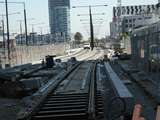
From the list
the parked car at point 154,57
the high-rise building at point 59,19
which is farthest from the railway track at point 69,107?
the high-rise building at point 59,19

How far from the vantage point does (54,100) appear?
1738 cm

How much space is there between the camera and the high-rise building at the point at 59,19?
532 ft

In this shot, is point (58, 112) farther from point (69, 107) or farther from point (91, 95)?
point (91, 95)

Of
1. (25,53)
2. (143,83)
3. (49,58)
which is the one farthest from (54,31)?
(143,83)

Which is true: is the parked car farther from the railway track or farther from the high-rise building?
the high-rise building

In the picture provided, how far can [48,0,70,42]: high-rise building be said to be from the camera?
532 feet

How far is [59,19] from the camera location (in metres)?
182

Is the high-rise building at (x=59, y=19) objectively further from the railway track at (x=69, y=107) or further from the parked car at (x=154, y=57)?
the railway track at (x=69, y=107)

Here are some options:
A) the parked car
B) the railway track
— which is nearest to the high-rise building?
the parked car

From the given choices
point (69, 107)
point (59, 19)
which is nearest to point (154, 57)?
point (69, 107)

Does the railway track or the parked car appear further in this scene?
the parked car

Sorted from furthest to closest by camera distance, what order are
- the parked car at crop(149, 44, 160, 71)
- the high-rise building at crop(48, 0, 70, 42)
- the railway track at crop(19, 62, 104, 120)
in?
the high-rise building at crop(48, 0, 70, 42), the parked car at crop(149, 44, 160, 71), the railway track at crop(19, 62, 104, 120)

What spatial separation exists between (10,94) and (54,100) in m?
6.49

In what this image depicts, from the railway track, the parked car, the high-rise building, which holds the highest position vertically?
the high-rise building
